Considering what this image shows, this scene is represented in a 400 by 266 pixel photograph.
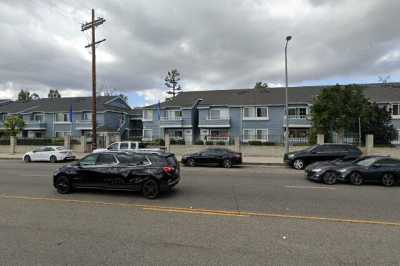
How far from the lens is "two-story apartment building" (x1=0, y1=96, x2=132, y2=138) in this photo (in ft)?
141

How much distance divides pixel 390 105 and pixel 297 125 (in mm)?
10664

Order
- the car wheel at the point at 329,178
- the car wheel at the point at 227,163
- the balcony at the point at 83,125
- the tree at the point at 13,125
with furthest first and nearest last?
the balcony at the point at 83,125 < the tree at the point at 13,125 < the car wheel at the point at 227,163 < the car wheel at the point at 329,178

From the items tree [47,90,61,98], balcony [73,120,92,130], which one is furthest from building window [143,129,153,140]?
tree [47,90,61,98]

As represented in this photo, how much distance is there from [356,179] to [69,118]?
139 ft

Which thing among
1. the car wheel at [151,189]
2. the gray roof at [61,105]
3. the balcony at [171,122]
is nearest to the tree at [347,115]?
the balcony at [171,122]

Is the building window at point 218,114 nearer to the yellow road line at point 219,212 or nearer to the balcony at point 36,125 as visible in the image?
the balcony at point 36,125

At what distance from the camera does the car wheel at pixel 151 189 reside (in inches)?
325

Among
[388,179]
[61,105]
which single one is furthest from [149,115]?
[388,179]

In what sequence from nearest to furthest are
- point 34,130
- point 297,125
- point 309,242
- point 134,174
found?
point 309,242 < point 134,174 < point 297,125 < point 34,130

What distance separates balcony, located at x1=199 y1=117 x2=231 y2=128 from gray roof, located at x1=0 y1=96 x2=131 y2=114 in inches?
689

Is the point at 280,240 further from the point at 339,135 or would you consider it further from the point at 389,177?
the point at 339,135

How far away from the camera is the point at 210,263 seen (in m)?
3.92

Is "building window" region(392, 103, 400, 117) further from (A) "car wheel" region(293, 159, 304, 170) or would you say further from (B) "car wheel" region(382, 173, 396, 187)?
(B) "car wheel" region(382, 173, 396, 187)

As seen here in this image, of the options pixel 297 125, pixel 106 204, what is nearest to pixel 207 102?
pixel 297 125
